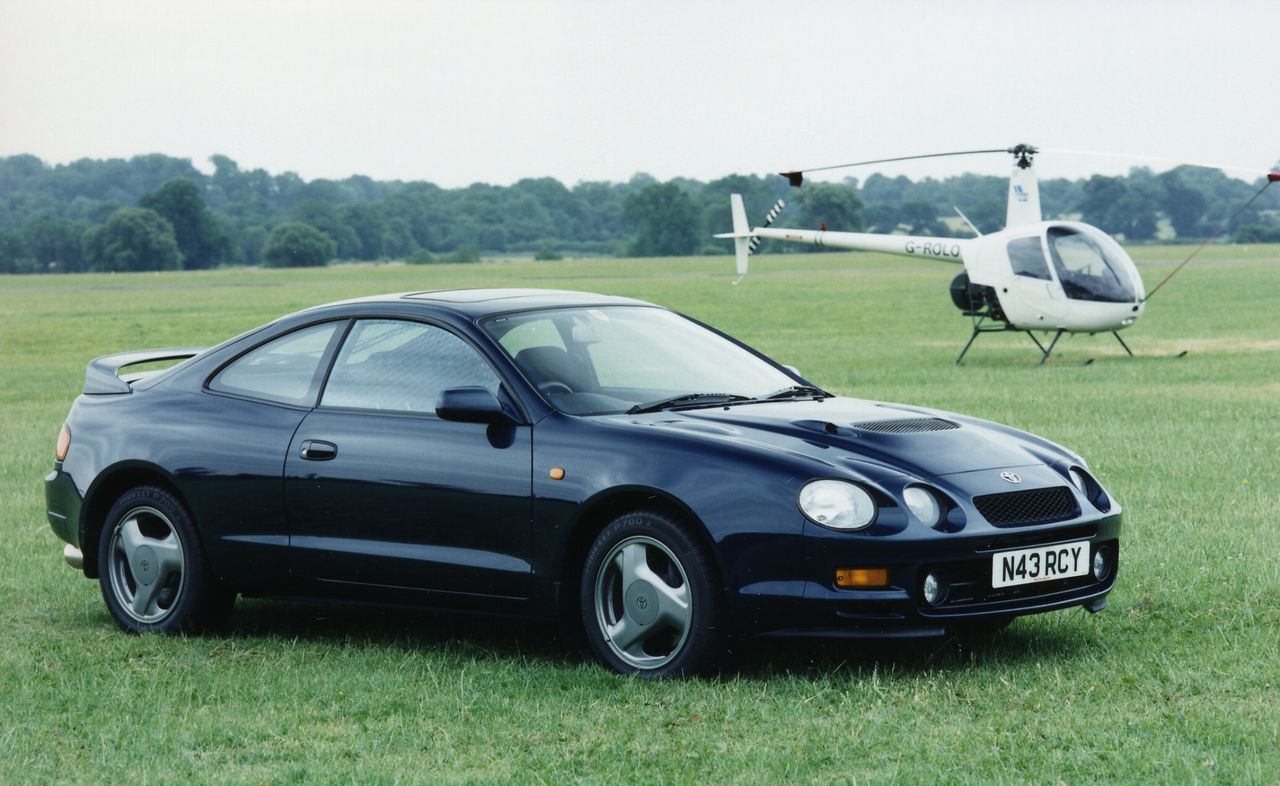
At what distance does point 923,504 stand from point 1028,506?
50 cm

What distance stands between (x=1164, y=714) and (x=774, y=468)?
149 cm

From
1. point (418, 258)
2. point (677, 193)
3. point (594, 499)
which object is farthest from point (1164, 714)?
point (677, 193)

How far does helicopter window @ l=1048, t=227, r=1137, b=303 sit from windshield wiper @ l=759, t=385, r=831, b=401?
21007 millimetres

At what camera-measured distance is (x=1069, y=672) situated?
6512 millimetres

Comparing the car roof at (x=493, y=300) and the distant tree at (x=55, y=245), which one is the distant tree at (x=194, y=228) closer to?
the distant tree at (x=55, y=245)

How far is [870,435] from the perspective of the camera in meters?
6.69

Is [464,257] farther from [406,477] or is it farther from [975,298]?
[406,477]

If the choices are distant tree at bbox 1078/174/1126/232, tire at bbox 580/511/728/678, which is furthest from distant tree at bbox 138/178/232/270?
tire at bbox 580/511/728/678

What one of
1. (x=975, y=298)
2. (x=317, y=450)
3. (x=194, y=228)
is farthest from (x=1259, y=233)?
(x=317, y=450)

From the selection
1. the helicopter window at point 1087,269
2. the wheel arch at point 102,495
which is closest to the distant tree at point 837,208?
the helicopter window at point 1087,269

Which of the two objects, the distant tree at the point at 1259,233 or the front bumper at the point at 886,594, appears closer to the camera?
the front bumper at the point at 886,594

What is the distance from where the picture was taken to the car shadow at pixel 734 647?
22.1ft

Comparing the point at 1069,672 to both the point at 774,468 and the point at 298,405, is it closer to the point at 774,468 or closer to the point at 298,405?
the point at 774,468

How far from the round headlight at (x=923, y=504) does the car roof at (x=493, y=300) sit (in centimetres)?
162
